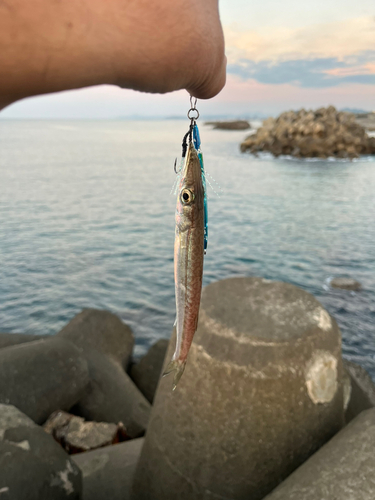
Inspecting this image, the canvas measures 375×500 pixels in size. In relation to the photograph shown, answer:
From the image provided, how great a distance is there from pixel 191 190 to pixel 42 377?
16.7ft

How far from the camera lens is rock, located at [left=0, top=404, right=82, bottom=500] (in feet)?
12.6

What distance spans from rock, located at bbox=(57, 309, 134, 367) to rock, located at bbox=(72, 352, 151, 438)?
24.3 inches

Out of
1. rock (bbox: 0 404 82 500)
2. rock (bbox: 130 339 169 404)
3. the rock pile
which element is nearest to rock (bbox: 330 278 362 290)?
rock (bbox: 130 339 169 404)

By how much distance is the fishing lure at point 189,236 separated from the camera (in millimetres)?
1697

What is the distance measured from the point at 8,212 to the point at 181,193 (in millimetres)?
28000

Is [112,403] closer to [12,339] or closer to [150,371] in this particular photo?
[150,371]

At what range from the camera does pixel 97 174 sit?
44.2 m

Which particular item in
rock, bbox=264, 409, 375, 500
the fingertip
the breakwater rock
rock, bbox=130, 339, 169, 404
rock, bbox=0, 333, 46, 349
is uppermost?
the breakwater rock

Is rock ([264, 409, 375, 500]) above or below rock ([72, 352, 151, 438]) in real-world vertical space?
above

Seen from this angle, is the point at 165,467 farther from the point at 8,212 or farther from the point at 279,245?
the point at 8,212

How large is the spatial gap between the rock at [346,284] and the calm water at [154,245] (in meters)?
0.31

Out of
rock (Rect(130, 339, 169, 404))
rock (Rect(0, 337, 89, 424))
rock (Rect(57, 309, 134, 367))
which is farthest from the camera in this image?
rock (Rect(130, 339, 169, 404))

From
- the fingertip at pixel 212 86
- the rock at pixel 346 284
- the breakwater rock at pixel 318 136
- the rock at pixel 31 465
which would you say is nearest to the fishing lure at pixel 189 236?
the fingertip at pixel 212 86

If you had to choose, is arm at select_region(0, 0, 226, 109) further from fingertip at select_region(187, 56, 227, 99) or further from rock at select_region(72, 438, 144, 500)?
rock at select_region(72, 438, 144, 500)
